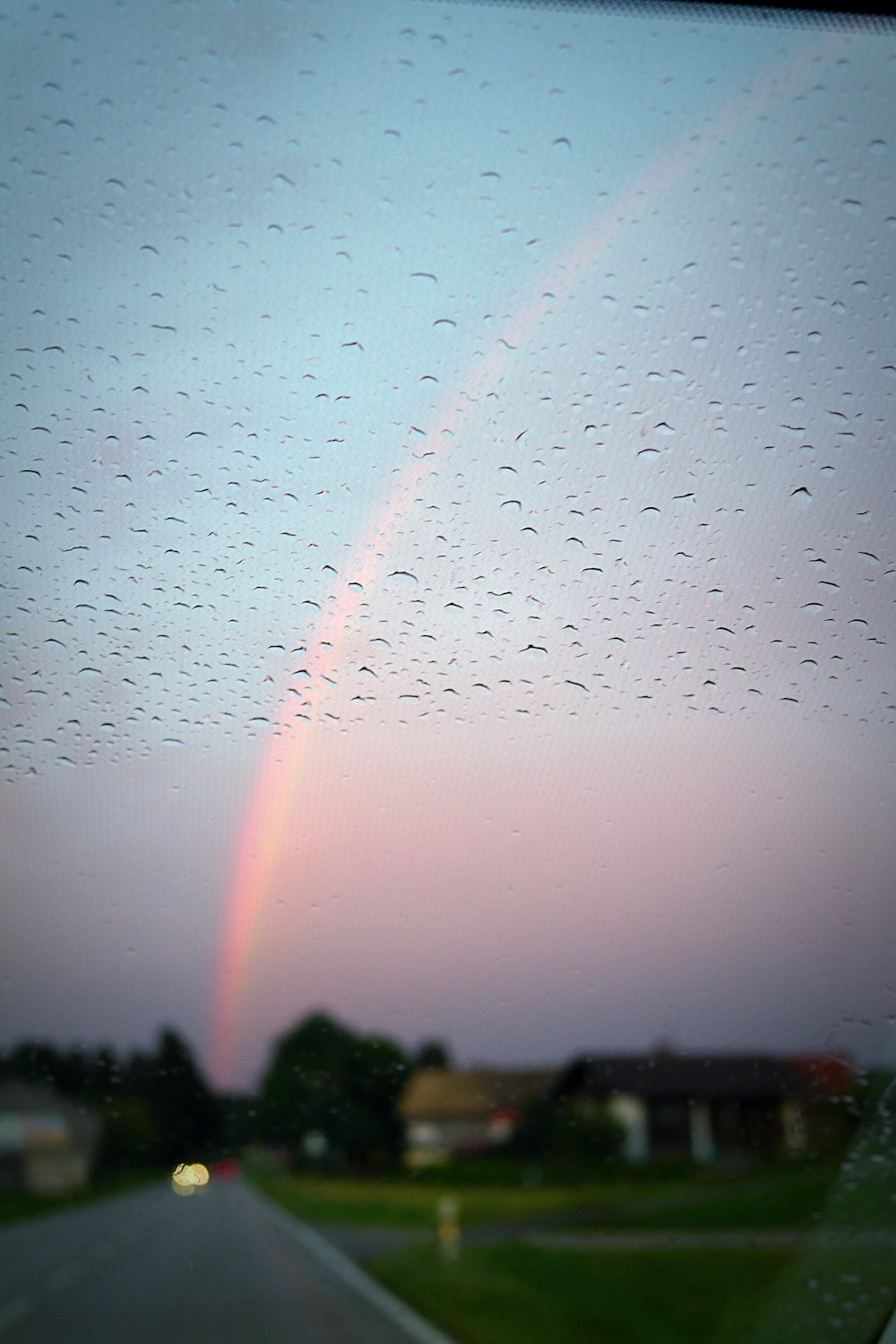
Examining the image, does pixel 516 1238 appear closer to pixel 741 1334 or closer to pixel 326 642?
pixel 741 1334

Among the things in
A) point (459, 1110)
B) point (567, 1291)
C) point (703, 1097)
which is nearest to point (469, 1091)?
point (459, 1110)

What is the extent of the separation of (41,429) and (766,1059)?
3232mm

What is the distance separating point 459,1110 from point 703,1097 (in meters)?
0.87

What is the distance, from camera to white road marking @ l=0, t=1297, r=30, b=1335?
136 inches

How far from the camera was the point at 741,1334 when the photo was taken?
4.12 metres

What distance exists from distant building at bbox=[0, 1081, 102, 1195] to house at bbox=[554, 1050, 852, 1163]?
149cm

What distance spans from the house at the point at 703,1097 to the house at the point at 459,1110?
0.17 metres

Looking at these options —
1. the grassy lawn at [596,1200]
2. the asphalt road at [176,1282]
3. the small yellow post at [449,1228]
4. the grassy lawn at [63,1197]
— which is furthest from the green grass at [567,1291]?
the grassy lawn at [63,1197]

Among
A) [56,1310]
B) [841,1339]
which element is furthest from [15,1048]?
[841,1339]

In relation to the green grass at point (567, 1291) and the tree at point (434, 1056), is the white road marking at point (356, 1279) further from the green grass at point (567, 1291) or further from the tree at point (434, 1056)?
the tree at point (434, 1056)

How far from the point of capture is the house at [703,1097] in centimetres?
423

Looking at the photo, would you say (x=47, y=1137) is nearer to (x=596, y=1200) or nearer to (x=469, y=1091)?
(x=469, y=1091)

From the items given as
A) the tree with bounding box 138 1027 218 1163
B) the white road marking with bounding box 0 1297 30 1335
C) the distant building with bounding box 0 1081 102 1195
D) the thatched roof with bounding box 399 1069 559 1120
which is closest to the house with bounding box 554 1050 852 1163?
the thatched roof with bounding box 399 1069 559 1120

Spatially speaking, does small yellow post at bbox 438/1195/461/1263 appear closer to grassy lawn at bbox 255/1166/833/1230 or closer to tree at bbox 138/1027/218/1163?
grassy lawn at bbox 255/1166/833/1230
